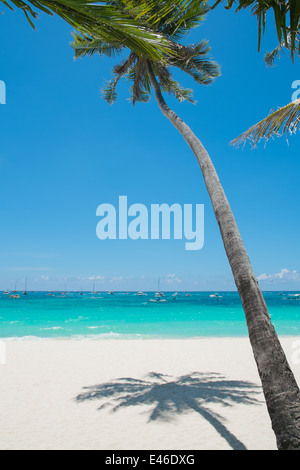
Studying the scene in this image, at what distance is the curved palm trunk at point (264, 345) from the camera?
3.01 metres

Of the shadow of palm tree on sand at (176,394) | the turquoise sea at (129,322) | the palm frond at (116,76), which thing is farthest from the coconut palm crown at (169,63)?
the turquoise sea at (129,322)

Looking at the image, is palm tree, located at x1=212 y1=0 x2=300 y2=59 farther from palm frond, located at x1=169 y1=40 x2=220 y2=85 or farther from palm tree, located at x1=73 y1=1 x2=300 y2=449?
palm frond, located at x1=169 y1=40 x2=220 y2=85

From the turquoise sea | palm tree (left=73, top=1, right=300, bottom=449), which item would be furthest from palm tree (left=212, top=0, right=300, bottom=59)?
the turquoise sea

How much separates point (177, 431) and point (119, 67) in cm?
956

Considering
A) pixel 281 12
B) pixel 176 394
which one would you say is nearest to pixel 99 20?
pixel 281 12

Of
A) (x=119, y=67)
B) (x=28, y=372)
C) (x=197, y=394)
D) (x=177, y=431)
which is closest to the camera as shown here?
(x=177, y=431)

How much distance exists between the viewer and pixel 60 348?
50.2 feet

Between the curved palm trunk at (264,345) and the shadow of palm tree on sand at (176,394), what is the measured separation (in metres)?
2.53

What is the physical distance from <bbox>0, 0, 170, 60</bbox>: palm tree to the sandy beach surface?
19.7ft

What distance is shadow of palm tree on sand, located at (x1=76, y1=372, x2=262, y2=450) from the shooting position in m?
6.26

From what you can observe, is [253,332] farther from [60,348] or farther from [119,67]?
[60,348]

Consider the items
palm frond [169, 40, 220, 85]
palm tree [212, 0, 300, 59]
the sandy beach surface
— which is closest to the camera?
palm tree [212, 0, 300, 59]

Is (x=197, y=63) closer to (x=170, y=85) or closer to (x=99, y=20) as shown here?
(x=170, y=85)
